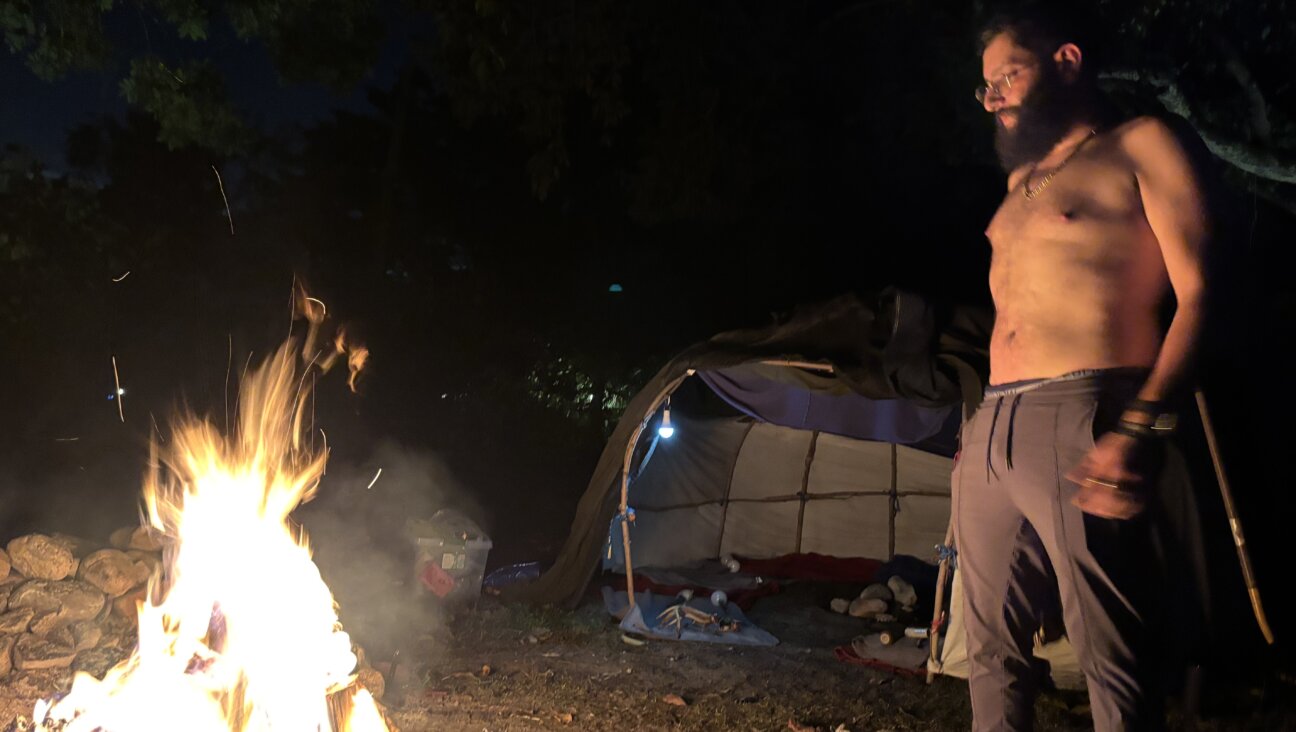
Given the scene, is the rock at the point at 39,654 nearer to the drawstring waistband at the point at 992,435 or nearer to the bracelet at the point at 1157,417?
the drawstring waistband at the point at 992,435

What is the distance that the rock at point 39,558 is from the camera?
16.3 ft

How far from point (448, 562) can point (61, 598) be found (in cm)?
237

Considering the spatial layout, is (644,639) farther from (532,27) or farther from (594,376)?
(594,376)

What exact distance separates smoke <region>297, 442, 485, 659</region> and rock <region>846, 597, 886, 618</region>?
322 centimetres

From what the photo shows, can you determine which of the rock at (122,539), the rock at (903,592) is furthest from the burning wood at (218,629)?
the rock at (903,592)

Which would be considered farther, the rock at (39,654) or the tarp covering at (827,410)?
the tarp covering at (827,410)

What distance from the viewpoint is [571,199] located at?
47.8 ft

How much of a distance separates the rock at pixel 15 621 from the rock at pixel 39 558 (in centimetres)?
28

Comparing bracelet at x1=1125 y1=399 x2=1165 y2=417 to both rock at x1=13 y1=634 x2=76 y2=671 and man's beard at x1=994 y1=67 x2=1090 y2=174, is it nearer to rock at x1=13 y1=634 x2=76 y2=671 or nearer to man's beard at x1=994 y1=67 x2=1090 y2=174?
man's beard at x1=994 y1=67 x2=1090 y2=174

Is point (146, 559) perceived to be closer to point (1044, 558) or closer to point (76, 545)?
point (76, 545)

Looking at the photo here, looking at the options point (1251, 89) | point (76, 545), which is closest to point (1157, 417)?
point (1251, 89)

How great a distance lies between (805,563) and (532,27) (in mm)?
5359

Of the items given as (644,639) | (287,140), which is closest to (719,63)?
(644,639)

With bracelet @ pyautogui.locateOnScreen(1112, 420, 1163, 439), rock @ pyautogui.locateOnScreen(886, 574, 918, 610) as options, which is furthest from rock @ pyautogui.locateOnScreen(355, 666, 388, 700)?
rock @ pyautogui.locateOnScreen(886, 574, 918, 610)
